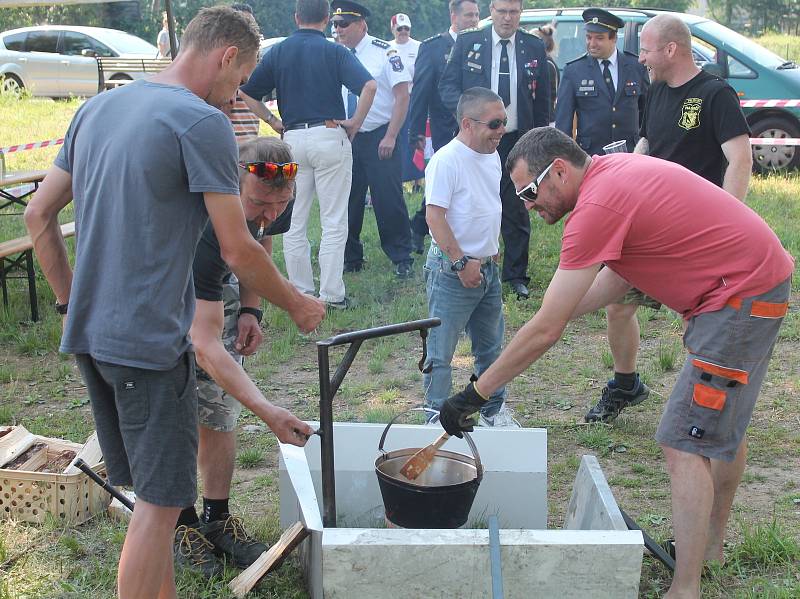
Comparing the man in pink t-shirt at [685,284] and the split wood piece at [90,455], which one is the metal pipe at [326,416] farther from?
the split wood piece at [90,455]

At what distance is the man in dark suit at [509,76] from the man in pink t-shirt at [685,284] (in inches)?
160

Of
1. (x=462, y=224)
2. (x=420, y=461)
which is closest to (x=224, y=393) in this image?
(x=420, y=461)

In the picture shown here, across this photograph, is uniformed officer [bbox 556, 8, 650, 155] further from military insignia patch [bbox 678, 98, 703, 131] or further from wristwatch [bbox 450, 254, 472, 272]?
wristwatch [bbox 450, 254, 472, 272]

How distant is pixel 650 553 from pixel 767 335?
1051mm

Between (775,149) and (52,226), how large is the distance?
9.96 metres

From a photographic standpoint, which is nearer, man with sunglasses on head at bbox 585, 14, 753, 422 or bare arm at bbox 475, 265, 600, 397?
bare arm at bbox 475, 265, 600, 397

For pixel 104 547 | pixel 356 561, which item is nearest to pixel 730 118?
pixel 356 561

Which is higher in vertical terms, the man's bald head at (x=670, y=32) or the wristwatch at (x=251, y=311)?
the man's bald head at (x=670, y=32)

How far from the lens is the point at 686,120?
15.6 ft

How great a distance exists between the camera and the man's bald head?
468cm

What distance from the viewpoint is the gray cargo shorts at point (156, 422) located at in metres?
2.64

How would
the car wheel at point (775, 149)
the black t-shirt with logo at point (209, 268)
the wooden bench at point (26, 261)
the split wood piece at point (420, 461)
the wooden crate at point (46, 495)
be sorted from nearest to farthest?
the black t-shirt with logo at point (209, 268)
the split wood piece at point (420, 461)
the wooden crate at point (46, 495)
the wooden bench at point (26, 261)
the car wheel at point (775, 149)

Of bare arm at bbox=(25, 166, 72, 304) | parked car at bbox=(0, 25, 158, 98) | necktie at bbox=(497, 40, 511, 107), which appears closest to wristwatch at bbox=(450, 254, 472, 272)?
bare arm at bbox=(25, 166, 72, 304)

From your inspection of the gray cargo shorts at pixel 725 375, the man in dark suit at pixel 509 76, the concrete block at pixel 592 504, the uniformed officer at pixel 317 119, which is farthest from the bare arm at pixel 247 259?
the man in dark suit at pixel 509 76
